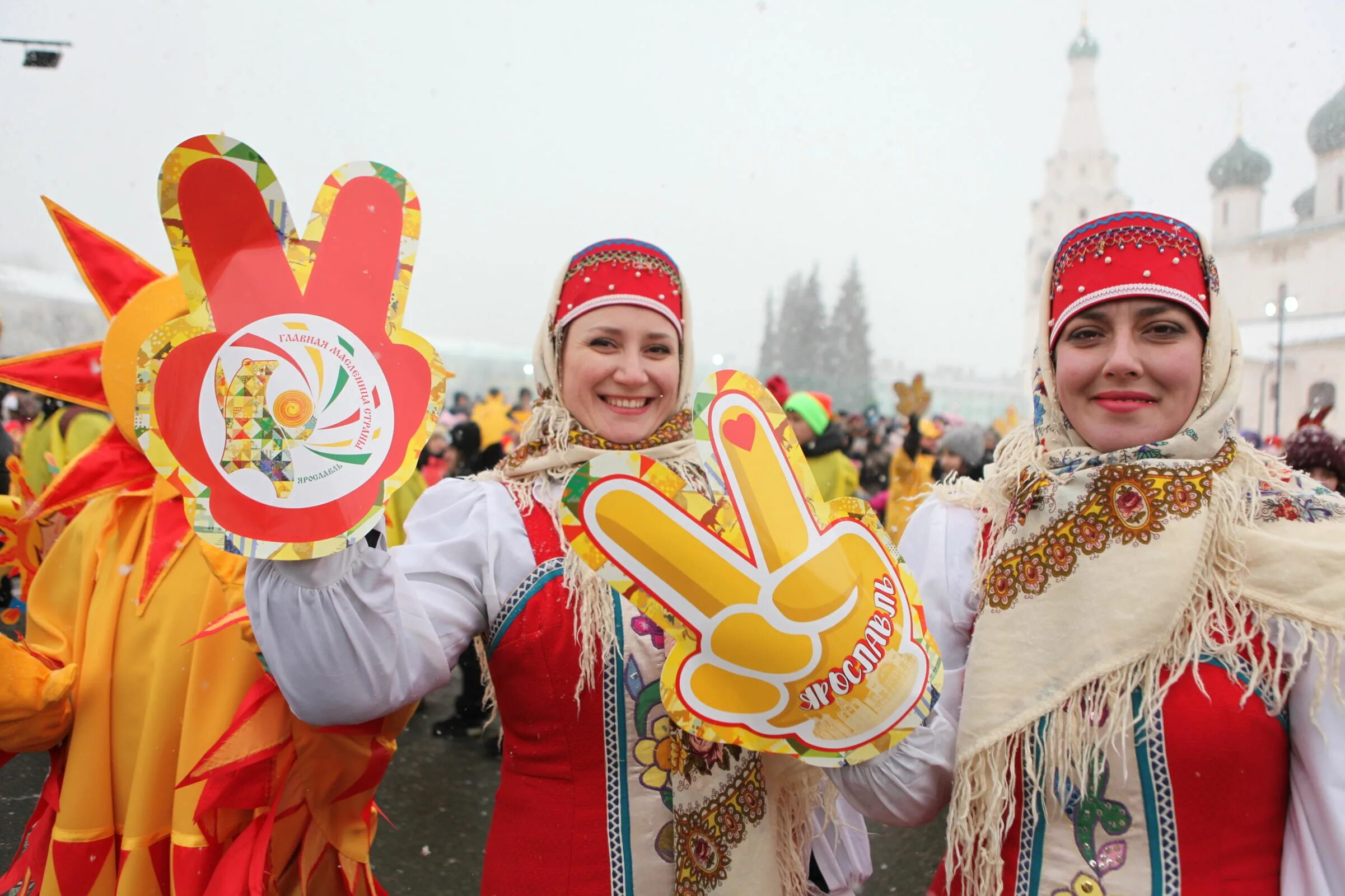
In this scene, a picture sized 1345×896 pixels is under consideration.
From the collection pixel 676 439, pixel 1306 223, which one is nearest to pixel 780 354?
pixel 1306 223

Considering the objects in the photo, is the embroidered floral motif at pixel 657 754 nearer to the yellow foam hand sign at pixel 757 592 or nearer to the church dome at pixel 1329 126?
the yellow foam hand sign at pixel 757 592

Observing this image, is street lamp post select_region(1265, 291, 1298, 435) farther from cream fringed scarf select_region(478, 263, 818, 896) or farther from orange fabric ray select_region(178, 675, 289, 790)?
orange fabric ray select_region(178, 675, 289, 790)

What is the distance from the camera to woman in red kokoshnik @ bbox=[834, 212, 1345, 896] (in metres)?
1.21

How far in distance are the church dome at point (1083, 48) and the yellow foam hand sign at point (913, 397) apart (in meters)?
62.8

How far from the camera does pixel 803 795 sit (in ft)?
4.72

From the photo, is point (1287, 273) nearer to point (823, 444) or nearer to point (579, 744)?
point (823, 444)

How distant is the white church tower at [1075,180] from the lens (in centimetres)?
4956

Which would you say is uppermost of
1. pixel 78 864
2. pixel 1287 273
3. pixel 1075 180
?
pixel 1075 180

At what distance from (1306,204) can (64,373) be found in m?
47.1

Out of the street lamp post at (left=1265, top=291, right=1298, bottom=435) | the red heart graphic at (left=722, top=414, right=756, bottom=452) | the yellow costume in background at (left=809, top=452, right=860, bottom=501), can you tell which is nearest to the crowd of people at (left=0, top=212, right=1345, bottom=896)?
the red heart graphic at (left=722, top=414, right=756, bottom=452)

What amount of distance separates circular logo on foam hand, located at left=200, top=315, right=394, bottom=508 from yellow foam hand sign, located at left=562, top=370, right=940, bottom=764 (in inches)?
12.1

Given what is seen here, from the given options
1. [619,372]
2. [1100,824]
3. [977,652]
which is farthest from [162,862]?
[1100,824]

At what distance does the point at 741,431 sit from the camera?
1102 millimetres

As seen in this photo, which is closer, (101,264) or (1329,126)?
(101,264)
